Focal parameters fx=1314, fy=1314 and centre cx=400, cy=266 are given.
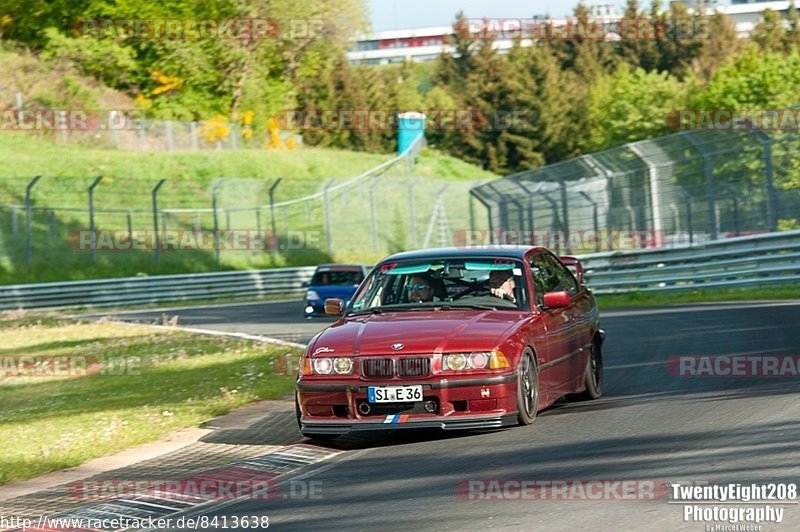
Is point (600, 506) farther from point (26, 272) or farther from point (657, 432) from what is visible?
point (26, 272)

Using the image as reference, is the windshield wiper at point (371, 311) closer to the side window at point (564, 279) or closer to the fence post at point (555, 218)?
the side window at point (564, 279)

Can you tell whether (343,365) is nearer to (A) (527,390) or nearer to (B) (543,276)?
(A) (527,390)

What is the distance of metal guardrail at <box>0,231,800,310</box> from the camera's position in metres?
24.0

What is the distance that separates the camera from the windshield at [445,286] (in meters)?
10.5

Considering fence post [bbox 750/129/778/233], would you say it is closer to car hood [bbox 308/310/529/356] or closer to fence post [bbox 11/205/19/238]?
car hood [bbox 308/310/529/356]

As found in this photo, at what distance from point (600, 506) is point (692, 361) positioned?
6745 mm

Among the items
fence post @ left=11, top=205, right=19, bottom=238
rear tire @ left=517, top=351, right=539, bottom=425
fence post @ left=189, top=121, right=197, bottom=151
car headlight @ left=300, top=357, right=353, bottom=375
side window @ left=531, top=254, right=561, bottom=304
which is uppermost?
fence post @ left=189, top=121, right=197, bottom=151

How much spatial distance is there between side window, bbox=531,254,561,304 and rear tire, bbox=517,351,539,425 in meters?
0.85

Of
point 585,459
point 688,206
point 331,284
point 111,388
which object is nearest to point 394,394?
point 585,459

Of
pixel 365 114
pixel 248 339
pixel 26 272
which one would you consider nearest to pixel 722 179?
pixel 248 339

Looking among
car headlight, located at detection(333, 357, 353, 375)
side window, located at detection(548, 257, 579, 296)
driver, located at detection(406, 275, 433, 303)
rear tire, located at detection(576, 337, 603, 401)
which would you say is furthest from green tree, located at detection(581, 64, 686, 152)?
car headlight, located at detection(333, 357, 353, 375)

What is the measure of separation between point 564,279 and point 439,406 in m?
2.91

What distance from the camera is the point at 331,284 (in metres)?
29.3

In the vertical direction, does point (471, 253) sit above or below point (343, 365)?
above
